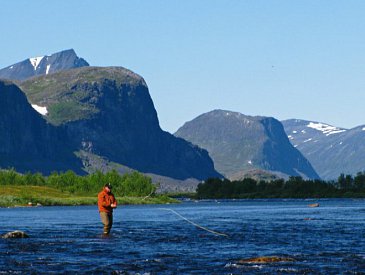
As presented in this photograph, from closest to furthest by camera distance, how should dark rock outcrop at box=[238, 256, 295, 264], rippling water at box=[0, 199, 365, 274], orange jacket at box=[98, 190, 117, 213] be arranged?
rippling water at box=[0, 199, 365, 274], dark rock outcrop at box=[238, 256, 295, 264], orange jacket at box=[98, 190, 117, 213]

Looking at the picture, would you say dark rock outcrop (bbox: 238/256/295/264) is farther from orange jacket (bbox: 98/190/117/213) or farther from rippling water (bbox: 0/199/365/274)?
orange jacket (bbox: 98/190/117/213)

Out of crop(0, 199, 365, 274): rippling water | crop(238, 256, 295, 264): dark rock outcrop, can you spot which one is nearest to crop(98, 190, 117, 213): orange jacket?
crop(0, 199, 365, 274): rippling water

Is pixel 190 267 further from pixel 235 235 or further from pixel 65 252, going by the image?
pixel 235 235

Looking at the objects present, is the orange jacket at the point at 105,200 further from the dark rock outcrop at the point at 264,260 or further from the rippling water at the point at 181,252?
the dark rock outcrop at the point at 264,260

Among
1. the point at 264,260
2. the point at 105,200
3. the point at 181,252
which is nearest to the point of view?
the point at 264,260

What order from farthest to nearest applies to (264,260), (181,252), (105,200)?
1. (105,200)
2. (181,252)
3. (264,260)

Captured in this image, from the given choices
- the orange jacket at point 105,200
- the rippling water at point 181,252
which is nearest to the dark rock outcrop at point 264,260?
the rippling water at point 181,252

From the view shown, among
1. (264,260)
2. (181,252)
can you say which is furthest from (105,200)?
(264,260)

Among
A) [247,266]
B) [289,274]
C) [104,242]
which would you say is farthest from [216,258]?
[104,242]

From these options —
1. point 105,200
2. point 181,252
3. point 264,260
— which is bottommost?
point 264,260

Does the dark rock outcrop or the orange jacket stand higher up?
the orange jacket

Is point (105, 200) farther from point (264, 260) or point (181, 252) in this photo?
point (264, 260)

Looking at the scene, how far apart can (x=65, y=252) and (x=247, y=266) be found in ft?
45.7

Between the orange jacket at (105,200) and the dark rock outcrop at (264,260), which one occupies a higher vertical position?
the orange jacket at (105,200)
